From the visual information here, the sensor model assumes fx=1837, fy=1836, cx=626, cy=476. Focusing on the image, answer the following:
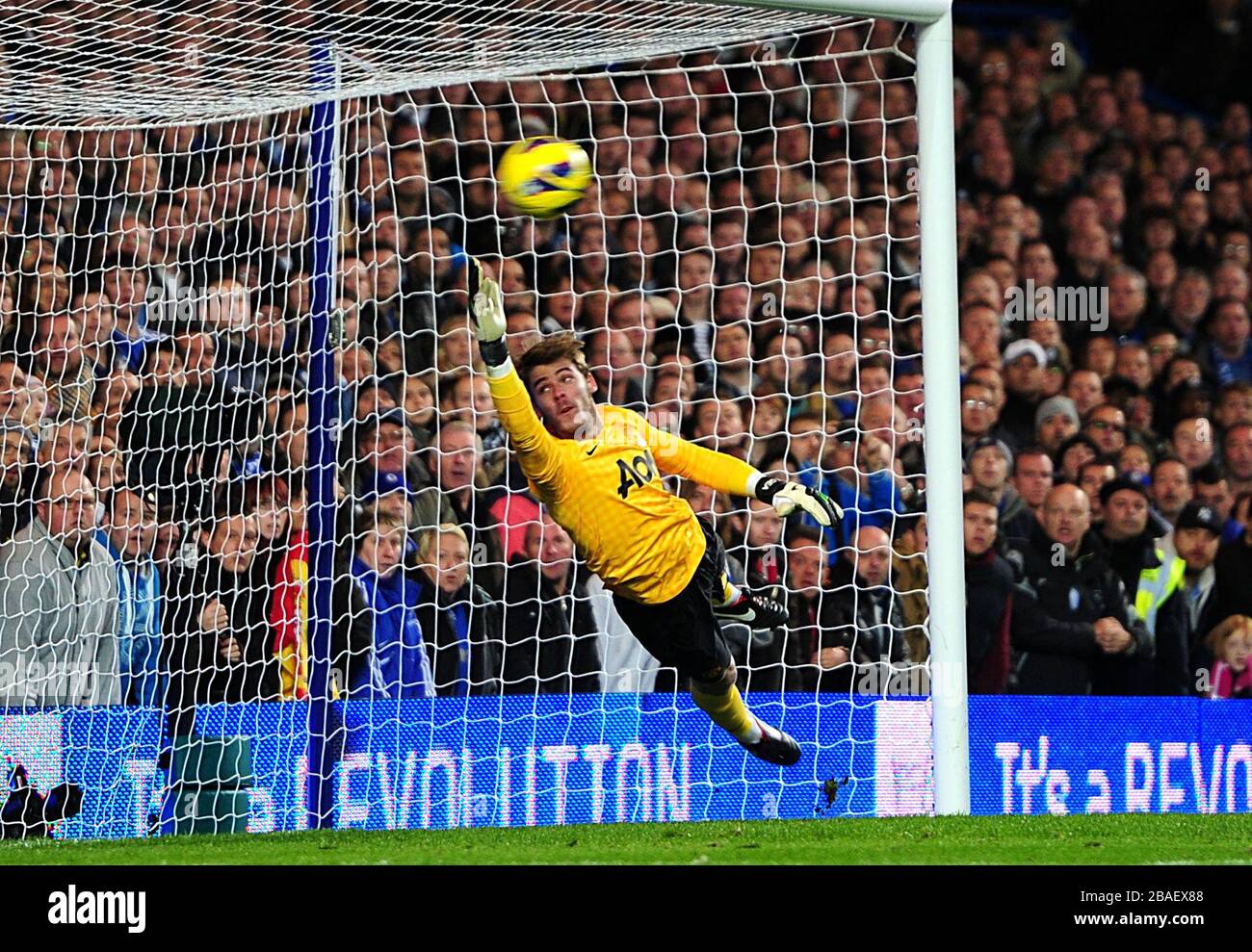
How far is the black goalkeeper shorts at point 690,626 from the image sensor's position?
6250mm

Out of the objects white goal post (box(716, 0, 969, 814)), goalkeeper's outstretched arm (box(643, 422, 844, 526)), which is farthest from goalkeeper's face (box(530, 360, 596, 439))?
white goal post (box(716, 0, 969, 814))

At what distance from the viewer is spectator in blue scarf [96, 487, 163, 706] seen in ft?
22.1

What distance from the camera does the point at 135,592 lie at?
6828 millimetres

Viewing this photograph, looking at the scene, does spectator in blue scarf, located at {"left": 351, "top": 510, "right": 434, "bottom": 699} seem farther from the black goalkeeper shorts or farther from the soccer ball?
the soccer ball

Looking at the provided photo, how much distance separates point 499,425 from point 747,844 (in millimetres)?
2387

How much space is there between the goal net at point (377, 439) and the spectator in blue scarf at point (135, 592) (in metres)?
0.02

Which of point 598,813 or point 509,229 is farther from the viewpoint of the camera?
point 509,229

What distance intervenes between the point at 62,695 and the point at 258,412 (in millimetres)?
1297

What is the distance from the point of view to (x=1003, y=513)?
751cm

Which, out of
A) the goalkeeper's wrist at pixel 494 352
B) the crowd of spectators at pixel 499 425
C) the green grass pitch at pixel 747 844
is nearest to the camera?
the green grass pitch at pixel 747 844

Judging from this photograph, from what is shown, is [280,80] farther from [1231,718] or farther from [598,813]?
[1231,718]

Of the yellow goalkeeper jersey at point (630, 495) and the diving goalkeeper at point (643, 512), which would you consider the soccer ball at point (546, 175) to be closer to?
the diving goalkeeper at point (643, 512)

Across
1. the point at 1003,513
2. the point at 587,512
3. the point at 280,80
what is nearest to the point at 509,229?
the point at 280,80

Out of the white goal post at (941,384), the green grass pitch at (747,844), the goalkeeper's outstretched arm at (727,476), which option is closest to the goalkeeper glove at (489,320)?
the goalkeeper's outstretched arm at (727,476)
